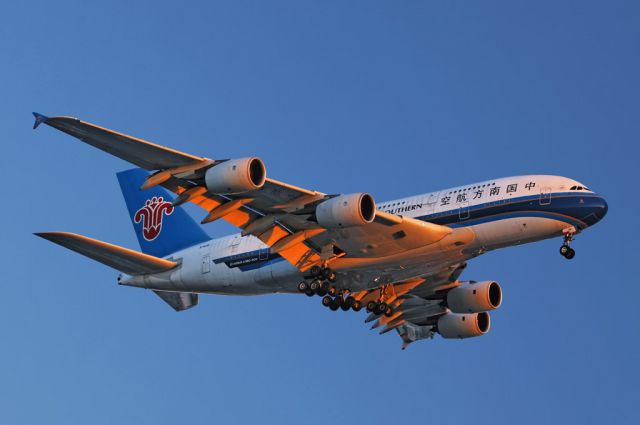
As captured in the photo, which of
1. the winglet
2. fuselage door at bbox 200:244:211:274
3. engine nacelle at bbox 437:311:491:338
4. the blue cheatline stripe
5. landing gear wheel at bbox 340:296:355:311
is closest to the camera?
the winglet

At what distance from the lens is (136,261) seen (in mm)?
56062

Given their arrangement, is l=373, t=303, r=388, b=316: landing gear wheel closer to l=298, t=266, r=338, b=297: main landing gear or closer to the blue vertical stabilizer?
l=298, t=266, r=338, b=297: main landing gear

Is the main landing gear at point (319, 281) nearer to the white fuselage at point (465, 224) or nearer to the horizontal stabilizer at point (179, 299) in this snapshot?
the white fuselage at point (465, 224)

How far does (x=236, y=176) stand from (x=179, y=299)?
51.9ft

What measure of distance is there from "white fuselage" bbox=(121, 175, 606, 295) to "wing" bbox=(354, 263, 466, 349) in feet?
9.22

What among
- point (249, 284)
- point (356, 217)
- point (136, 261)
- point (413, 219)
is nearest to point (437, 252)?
point (413, 219)

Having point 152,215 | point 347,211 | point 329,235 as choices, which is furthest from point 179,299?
point 347,211

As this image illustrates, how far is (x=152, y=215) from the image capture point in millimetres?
61531

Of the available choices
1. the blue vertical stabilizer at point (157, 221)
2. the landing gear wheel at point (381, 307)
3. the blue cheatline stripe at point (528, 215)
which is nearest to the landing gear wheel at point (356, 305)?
the landing gear wheel at point (381, 307)

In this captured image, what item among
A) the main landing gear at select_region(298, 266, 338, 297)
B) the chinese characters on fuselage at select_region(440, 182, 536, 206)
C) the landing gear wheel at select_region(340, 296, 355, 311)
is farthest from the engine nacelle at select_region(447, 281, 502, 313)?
the chinese characters on fuselage at select_region(440, 182, 536, 206)

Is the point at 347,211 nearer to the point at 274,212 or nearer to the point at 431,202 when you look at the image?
the point at 274,212

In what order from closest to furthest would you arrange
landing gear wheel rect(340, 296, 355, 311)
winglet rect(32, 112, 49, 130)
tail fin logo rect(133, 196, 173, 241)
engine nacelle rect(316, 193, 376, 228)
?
winglet rect(32, 112, 49, 130) < engine nacelle rect(316, 193, 376, 228) < landing gear wheel rect(340, 296, 355, 311) < tail fin logo rect(133, 196, 173, 241)

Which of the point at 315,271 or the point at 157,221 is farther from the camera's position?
the point at 157,221

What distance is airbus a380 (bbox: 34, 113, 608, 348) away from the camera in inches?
1825
